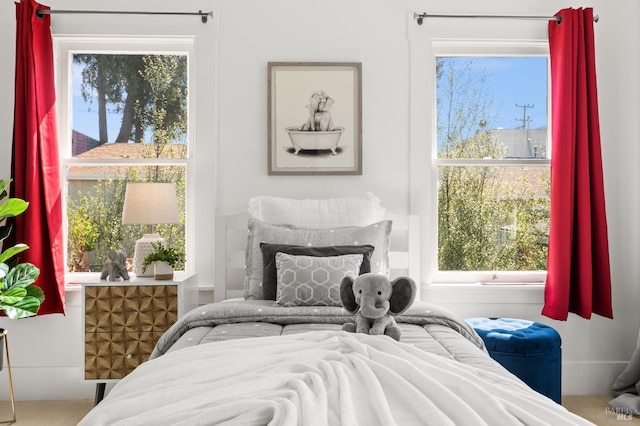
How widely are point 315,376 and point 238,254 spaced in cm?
209

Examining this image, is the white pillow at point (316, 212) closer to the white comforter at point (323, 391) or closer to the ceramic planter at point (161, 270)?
the ceramic planter at point (161, 270)

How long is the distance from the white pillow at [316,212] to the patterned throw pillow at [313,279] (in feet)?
1.66

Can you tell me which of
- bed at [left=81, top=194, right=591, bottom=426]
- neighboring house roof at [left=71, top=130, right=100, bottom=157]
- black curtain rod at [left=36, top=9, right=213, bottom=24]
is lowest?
bed at [left=81, top=194, right=591, bottom=426]

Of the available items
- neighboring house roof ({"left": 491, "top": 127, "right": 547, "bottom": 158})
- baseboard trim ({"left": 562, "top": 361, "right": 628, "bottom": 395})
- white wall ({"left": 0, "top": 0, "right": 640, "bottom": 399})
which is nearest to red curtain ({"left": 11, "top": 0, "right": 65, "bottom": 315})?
white wall ({"left": 0, "top": 0, "right": 640, "bottom": 399})

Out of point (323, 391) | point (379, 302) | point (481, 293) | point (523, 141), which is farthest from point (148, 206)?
point (523, 141)

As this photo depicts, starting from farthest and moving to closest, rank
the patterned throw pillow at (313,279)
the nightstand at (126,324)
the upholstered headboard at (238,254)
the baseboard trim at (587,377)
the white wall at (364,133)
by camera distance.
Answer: the baseboard trim at (587,377) < the white wall at (364,133) < the upholstered headboard at (238,254) < the nightstand at (126,324) < the patterned throw pillow at (313,279)

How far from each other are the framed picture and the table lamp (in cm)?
65

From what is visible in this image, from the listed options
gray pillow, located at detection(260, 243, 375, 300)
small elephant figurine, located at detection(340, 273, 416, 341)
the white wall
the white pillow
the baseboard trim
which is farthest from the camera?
the baseboard trim

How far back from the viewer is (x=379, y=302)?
8.04 ft

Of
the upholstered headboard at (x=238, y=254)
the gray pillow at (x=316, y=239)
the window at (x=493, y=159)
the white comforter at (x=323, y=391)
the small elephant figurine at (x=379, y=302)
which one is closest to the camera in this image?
the white comforter at (x=323, y=391)

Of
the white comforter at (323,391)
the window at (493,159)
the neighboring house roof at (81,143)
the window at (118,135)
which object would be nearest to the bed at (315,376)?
the white comforter at (323,391)

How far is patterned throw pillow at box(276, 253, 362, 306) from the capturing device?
9.80ft

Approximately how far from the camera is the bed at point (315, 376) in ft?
5.14

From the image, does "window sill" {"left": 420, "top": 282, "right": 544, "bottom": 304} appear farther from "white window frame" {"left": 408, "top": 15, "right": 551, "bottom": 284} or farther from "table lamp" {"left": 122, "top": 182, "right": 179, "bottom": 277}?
"table lamp" {"left": 122, "top": 182, "right": 179, "bottom": 277}
